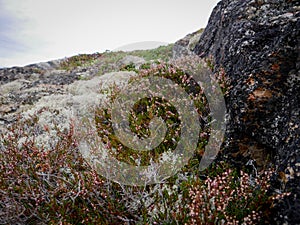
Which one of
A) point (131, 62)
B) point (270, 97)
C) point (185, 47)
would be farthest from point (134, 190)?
point (131, 62)

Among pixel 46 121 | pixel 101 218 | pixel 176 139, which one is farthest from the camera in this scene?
pixel 46 121

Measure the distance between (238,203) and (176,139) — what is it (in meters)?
1.53

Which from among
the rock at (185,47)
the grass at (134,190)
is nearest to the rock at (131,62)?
the rock at (185,47)

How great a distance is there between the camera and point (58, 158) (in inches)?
172

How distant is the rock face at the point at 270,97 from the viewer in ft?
8.89

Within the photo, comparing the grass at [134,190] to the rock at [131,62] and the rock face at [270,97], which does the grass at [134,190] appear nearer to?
the rock face at [270,97]

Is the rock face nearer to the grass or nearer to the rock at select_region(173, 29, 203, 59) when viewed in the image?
the grass

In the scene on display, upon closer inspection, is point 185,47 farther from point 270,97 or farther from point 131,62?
point 270,97

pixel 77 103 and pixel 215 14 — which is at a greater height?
pixel 215 14

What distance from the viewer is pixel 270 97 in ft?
11.3

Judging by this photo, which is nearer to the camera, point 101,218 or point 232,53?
point 101,218

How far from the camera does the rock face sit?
271 cm

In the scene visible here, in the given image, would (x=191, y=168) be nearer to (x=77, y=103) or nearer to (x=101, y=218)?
(x=101, y=218)

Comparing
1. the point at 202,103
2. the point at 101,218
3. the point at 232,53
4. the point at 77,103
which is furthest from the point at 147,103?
the point at 77,103
